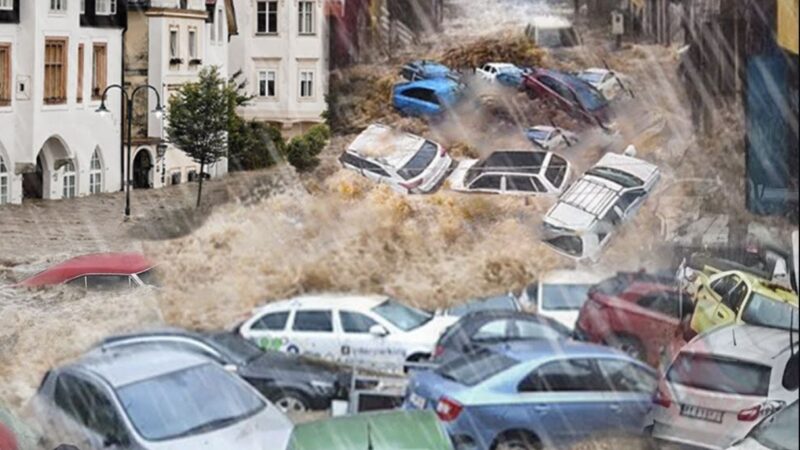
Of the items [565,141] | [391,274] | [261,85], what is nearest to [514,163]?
[565,141]

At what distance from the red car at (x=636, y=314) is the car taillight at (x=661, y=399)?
2.1 inches

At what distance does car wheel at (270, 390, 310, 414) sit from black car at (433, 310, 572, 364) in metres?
0.27

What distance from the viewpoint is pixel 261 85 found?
3078mm

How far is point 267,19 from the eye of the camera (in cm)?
307

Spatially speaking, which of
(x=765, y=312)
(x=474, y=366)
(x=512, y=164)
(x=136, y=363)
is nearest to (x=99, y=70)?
(x=136, y=363)

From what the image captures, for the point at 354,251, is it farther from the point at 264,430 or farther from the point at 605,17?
the point at 605,17

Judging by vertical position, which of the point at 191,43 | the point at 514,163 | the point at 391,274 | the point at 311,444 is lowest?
the point at 311,444

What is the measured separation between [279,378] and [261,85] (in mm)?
567

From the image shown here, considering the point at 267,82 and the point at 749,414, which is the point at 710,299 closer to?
the point at 749,414

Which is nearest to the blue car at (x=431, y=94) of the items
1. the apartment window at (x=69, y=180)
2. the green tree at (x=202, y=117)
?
the green tree at (x=202, y=117)

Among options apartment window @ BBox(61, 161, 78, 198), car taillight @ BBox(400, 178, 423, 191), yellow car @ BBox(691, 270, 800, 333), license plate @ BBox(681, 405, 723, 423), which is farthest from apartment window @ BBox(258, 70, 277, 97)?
license plate @ BBox(681, 405, 723, 423)

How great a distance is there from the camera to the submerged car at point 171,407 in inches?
119

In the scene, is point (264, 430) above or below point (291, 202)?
below

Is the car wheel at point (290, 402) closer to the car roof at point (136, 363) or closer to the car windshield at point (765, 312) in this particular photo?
the car roof at point (136, 363)
